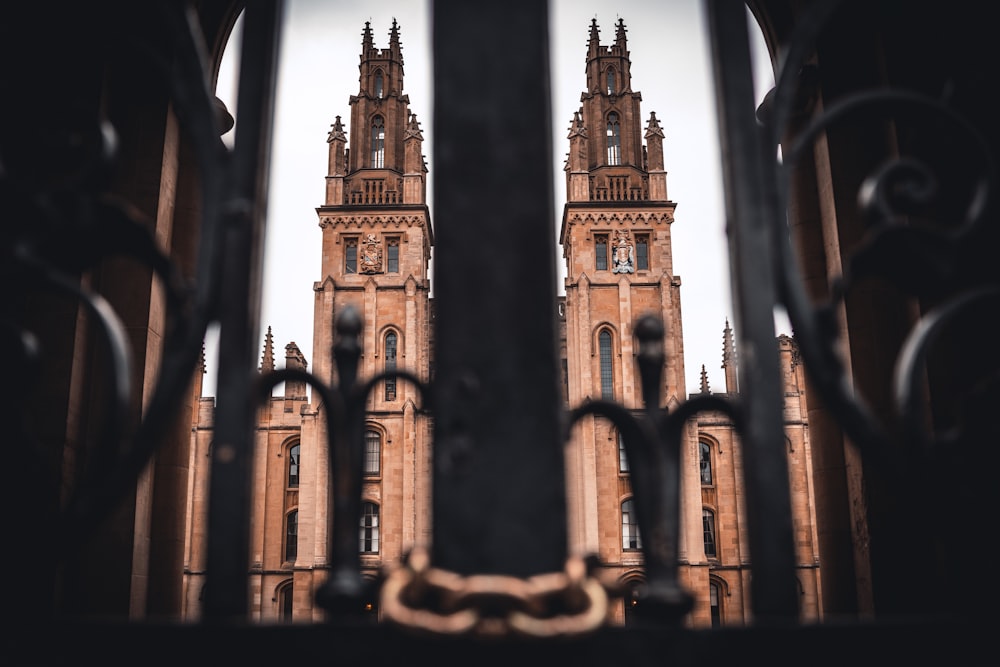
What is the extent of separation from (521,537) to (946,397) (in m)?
1.44

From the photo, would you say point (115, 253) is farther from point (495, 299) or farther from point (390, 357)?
point (390, 357)

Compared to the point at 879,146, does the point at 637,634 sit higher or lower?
lower

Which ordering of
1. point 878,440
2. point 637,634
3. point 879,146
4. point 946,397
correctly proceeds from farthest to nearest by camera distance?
point 879,146, point 946,397, point 878,440, point 637,634

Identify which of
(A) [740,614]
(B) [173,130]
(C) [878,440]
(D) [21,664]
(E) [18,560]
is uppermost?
(B) [173,130]

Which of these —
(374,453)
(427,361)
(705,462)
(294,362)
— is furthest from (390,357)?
(705,462)

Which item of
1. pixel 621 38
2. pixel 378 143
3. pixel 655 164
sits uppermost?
pixel 621 38

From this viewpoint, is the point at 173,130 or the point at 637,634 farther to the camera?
the point at 173,130

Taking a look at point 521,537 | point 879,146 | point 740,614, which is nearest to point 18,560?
point 521,537

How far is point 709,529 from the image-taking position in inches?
1415

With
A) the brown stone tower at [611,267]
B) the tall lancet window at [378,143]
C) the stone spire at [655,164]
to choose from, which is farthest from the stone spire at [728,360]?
the tall lancet window at [378,143]

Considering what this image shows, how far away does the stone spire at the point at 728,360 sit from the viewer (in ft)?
118

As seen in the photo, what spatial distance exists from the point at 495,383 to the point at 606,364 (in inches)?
1347

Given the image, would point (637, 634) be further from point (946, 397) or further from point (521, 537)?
point (946, 397)

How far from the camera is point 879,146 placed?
9.39ft
